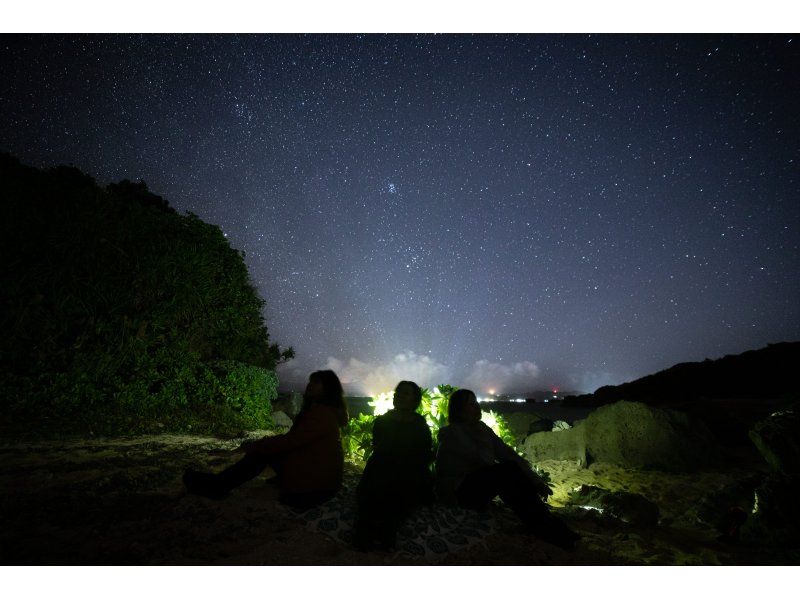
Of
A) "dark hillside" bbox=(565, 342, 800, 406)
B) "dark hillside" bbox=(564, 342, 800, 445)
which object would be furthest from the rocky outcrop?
"dark hillside" bbox=(565, 342, 800, 406)

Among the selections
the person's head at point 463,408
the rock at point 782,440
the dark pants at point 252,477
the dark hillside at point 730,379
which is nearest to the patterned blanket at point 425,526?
the dark pants at point 252,477

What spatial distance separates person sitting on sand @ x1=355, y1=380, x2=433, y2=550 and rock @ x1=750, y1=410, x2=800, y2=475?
579cm

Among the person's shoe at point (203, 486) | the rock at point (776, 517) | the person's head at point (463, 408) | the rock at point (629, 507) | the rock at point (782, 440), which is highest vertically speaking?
the person's head at point (463, 408)

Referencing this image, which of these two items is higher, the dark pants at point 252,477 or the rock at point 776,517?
the dark pants at point 252,477

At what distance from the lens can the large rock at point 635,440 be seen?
359 inches

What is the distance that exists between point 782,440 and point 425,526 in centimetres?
612

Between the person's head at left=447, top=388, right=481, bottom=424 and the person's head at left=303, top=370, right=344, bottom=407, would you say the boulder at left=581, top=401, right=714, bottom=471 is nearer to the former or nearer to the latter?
the person's head at left=447, top=388, right=481, bottom=424

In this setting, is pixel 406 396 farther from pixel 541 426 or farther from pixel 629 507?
pixel 541 426

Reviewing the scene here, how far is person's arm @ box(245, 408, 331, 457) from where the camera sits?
3334 mm

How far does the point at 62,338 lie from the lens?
6426mm

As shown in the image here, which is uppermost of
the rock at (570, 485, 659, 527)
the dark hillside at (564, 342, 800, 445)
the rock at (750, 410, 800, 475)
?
the dark hillside at (564, 342, 800, 445)

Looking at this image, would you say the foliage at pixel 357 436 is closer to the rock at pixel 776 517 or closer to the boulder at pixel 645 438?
the rock at pixel 776 517

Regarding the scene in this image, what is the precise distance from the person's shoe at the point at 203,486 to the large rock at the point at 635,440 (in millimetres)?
9466

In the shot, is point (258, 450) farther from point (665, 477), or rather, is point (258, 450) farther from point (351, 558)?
point (665, 477)
